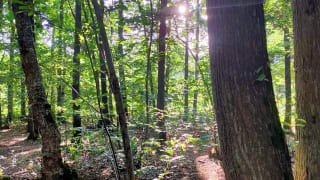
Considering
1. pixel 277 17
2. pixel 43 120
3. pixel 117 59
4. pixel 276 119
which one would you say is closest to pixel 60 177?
pixel 43 120

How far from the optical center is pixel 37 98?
12.7ft

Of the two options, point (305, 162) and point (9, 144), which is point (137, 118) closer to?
point (305, 162)

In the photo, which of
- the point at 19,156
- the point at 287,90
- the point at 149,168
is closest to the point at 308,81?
the point at 149,168

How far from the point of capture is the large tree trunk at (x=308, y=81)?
252 centimetres

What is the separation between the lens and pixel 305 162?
2639 mm

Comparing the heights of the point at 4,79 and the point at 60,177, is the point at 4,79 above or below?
above

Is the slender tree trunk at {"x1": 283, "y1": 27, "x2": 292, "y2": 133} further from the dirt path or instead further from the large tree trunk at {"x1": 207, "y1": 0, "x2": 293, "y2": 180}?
the dirt path

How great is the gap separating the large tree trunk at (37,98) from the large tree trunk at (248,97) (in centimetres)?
361

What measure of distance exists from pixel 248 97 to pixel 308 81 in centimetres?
161

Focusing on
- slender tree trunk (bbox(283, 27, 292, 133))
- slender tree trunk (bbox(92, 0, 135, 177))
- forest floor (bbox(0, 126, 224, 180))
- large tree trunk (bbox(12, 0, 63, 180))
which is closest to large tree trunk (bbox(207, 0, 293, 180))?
slender tree trunk (bbox(283, 27, 292, 133))

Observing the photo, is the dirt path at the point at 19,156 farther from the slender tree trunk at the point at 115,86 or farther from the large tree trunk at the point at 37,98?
the slender tree trunk at the point at 115,86

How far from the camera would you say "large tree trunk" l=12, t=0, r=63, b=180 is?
3.85 meters

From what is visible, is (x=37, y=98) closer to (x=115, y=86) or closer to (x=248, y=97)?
(x=115, y=86)

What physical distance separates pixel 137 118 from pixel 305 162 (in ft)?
8.91
